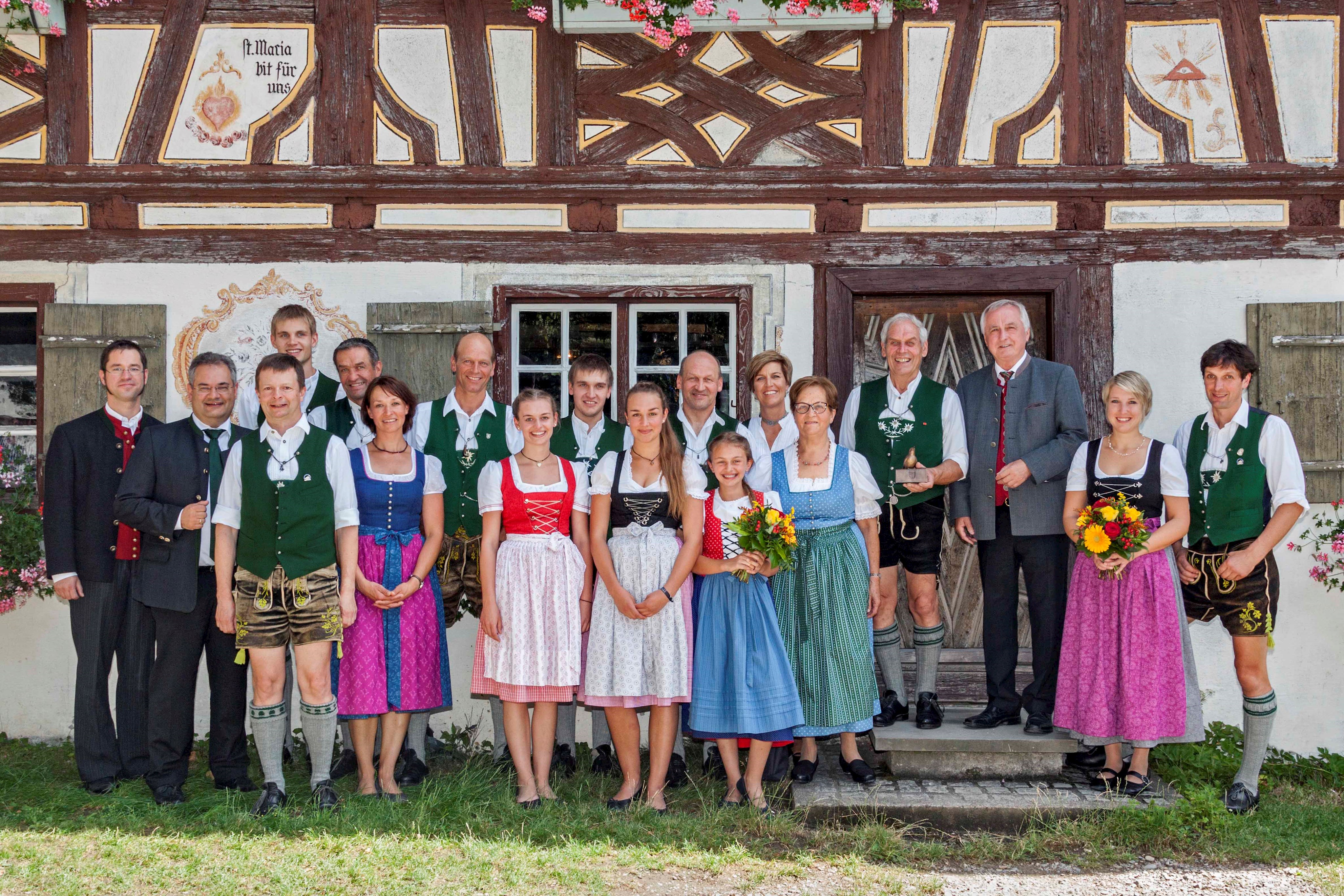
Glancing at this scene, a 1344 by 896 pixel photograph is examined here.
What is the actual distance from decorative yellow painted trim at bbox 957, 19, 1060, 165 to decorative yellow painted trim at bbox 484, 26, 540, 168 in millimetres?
2211

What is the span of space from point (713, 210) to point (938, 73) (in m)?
1.37

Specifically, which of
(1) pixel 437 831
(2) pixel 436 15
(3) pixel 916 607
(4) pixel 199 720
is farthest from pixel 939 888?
(2) pixel 436 15

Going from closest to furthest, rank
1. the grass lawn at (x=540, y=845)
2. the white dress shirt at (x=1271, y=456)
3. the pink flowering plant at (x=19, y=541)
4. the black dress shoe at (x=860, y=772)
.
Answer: the grass lawn at (x=540, y=845) → the white dress shirt at (x=1271, y=456) → the black dress shoe at (x=860, y=772) → the pink flowering plant at (x=19, y=541)

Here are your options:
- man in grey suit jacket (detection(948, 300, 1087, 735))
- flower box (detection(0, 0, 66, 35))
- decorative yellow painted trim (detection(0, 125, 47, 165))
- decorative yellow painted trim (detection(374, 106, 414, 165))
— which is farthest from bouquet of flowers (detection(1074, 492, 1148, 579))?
flower box (detection(0, 0, 66, 35))

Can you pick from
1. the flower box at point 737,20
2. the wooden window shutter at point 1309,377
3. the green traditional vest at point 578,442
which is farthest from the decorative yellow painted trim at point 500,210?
the wooden window shutter at point 1309,377

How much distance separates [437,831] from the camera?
4.09 meters

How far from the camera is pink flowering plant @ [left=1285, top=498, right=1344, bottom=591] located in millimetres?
5559

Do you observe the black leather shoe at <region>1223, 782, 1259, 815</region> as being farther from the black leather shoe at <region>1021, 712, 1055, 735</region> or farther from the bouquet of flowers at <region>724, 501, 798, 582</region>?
the bouquet of flowers at <region>724, 501, 798, 582</region>

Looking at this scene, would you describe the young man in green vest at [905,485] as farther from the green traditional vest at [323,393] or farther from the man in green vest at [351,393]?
the green traditional vest at [323,393]

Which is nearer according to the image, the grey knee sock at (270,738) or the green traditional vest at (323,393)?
the grey knee sock at (270,738)

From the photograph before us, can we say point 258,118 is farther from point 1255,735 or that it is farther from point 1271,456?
point 1255,735

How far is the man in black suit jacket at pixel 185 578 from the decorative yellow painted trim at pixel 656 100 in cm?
250

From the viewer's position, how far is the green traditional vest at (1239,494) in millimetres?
4461

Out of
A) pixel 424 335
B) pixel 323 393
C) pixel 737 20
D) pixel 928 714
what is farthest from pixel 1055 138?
pixel 323 393
